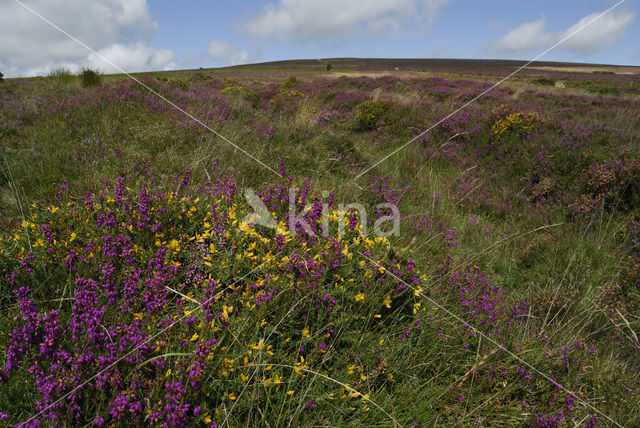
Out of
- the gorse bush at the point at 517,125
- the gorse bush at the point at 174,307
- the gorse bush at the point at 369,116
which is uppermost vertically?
the gorse bush at the point at 369,116

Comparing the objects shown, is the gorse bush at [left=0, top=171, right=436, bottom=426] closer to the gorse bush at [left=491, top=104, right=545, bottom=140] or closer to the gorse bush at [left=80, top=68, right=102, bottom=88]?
the gorse bush at [left=491, top=104, right=545, bottom=140]

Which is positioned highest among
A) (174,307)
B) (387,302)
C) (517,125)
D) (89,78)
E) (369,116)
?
(89,78)

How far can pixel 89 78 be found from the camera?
10.5 m

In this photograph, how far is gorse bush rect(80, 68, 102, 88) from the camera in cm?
1038

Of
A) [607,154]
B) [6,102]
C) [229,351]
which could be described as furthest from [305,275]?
[6,102]

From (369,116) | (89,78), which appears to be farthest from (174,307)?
(89,78)

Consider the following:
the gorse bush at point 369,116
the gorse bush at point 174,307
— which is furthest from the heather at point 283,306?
the gorse bush at point 369,116

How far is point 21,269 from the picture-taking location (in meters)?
2.16

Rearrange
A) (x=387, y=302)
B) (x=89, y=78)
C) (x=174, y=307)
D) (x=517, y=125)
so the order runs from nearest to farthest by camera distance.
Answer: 1. (x=174, y=307)
2. (x=387, y=302)
3. (x=517, y=125)
4. (x=89, y=78)

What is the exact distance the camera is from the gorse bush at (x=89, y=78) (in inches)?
409

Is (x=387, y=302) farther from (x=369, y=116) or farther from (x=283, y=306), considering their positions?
(x=369, y=116)

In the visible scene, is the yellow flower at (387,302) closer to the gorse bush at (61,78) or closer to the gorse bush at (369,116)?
the gorse bush at (369,116)

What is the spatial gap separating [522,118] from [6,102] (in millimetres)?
12443

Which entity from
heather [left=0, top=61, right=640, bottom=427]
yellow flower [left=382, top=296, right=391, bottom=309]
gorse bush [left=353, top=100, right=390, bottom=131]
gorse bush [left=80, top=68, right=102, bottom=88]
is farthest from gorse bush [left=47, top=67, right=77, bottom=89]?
yellow flower [left=382, top=296, right=391, bottom=309]
